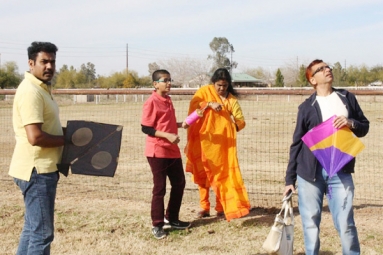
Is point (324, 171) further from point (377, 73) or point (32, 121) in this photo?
point (377, 73)

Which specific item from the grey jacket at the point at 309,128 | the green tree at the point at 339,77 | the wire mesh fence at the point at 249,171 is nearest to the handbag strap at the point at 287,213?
the grey jacket at the point at 309,128

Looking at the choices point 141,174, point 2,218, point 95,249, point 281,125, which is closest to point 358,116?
point 95,249

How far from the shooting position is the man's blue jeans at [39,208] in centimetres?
348

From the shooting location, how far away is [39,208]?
3.49m

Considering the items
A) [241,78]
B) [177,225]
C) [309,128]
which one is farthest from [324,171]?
[241,78]

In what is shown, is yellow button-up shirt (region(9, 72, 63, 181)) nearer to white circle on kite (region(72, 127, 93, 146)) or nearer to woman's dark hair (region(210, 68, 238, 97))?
white circle on kite (region(72, 127, 93, 146))

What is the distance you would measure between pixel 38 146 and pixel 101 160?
612 millimetres

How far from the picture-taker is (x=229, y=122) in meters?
5.77

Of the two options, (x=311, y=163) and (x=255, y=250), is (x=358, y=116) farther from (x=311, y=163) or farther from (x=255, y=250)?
(x=255, y=250)

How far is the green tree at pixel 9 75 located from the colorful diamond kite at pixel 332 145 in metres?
56.4

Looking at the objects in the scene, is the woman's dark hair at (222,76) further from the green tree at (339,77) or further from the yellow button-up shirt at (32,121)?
the green tree at (339,77)

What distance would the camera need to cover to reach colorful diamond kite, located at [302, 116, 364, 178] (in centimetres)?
385

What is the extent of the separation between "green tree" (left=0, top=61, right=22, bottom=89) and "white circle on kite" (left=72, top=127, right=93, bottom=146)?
5575cm

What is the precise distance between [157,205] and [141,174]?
3.86 m
